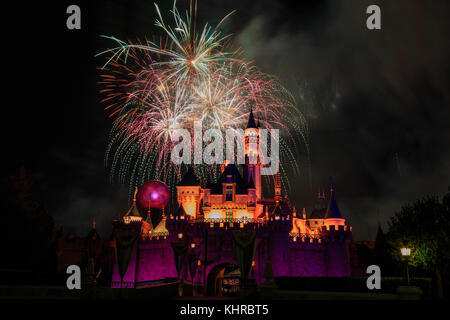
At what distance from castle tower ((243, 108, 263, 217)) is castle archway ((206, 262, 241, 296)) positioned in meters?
11.9

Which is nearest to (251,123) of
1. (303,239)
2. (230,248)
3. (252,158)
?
(252,158)

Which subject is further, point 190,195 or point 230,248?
point 190,195

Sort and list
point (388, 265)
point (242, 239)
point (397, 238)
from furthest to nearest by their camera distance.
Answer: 1. point (388, 265)
2. point (397, 238)
3. point (242, 239)

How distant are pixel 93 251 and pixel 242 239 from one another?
40580 millimetres

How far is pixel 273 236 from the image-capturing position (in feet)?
148

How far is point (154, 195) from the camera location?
2061 inches

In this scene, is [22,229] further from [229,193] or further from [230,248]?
[229,193]

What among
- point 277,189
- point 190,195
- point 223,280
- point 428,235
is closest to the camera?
point 428,235

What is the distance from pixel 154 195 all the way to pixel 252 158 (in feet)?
56.8

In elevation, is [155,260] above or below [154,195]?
below

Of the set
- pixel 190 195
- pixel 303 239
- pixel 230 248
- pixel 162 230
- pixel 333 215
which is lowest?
pixel 230 248

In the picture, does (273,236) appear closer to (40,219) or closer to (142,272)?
(142,272)
